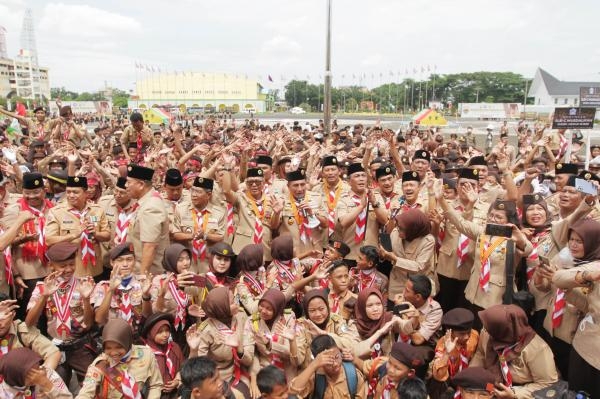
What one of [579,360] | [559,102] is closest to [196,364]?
[579,360]

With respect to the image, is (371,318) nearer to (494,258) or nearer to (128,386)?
(494,258)

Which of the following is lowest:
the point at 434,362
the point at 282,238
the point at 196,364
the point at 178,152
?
the point at 434,362

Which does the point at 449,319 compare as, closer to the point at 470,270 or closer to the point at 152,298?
the point at 470,270

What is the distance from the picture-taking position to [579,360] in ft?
11.7

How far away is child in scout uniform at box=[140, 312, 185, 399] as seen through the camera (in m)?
3.78

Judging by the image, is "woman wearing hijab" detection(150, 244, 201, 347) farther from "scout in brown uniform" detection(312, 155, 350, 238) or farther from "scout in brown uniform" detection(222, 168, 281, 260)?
"scout in brown uniform" detection(312, 155, 350, 238)

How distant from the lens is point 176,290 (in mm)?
4195

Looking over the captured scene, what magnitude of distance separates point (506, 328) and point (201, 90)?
3650 inches

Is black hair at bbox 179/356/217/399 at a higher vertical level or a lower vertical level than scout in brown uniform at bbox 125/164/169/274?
lower

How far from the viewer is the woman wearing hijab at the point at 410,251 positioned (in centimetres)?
465

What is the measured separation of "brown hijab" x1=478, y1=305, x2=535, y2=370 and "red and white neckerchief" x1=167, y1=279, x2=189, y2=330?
262 cm

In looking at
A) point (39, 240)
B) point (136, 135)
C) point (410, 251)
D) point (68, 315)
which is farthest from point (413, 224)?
point (136, 135)

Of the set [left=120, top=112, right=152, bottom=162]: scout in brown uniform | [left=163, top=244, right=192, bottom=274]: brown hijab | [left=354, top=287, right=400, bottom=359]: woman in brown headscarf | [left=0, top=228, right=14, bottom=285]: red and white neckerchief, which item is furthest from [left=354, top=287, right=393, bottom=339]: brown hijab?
[left=120, top=112, right=152, bottom=162]: scout in brown uniform

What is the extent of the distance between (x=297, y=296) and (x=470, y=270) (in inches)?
78.5
